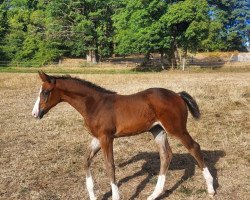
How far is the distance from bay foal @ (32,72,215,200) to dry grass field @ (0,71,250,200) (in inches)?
25.4

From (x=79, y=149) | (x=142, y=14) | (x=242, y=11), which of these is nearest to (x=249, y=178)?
(x=79, y=149)

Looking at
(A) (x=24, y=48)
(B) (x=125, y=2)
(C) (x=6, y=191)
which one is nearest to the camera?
(C) (x=6, y=191)

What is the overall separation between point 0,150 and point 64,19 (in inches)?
1771

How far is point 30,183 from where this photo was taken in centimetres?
724

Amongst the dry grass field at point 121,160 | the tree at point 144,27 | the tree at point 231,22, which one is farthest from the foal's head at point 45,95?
the tree at point 231,22

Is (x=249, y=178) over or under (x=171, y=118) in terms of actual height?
under

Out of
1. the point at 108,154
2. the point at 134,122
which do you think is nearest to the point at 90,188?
the point at 108,154

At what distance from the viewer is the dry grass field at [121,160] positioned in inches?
273

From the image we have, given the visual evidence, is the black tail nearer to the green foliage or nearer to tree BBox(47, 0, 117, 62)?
the green foliage

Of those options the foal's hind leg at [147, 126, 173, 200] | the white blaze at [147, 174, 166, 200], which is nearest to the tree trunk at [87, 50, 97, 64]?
the foal's hind leg at [147, 126, 173, 200]

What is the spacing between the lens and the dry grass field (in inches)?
273

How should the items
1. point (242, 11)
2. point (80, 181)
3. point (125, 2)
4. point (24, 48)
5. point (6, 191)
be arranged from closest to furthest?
1. point (6, 191)
2. point (80, 181)
3. point (125, 2)
4. point (24, 48)
5. point (242, 11)

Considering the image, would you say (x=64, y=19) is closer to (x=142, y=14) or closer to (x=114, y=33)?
(x=114, y=33)

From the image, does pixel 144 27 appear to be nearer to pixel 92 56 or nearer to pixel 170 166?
A: pixel 92 56
